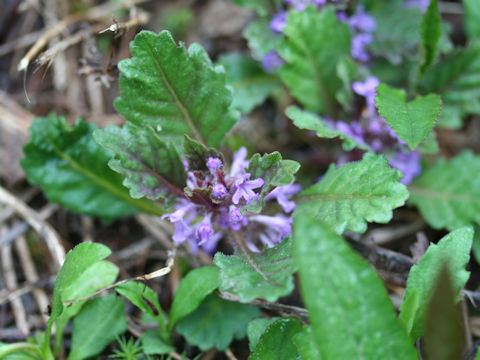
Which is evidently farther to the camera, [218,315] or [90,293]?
[218,315]

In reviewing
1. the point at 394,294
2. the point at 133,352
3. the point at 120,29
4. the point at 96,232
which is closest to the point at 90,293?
the point at 133,352

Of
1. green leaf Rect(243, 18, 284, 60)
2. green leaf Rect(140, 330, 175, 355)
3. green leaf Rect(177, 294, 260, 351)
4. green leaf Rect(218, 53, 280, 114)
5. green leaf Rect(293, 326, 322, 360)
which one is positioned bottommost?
green leaf Rect(177, 294, 260, 351)

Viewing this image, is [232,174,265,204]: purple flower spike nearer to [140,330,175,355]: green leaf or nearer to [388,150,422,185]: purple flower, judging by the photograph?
[140,330,175,355]: green leaf

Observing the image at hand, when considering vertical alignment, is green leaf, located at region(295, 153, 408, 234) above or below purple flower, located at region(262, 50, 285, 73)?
below

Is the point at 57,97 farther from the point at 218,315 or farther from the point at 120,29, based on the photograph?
the point at 218,315

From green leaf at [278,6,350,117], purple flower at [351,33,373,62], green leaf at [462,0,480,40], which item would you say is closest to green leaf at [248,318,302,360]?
green leaf at [278,6,350,117]

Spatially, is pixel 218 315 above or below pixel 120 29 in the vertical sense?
below
